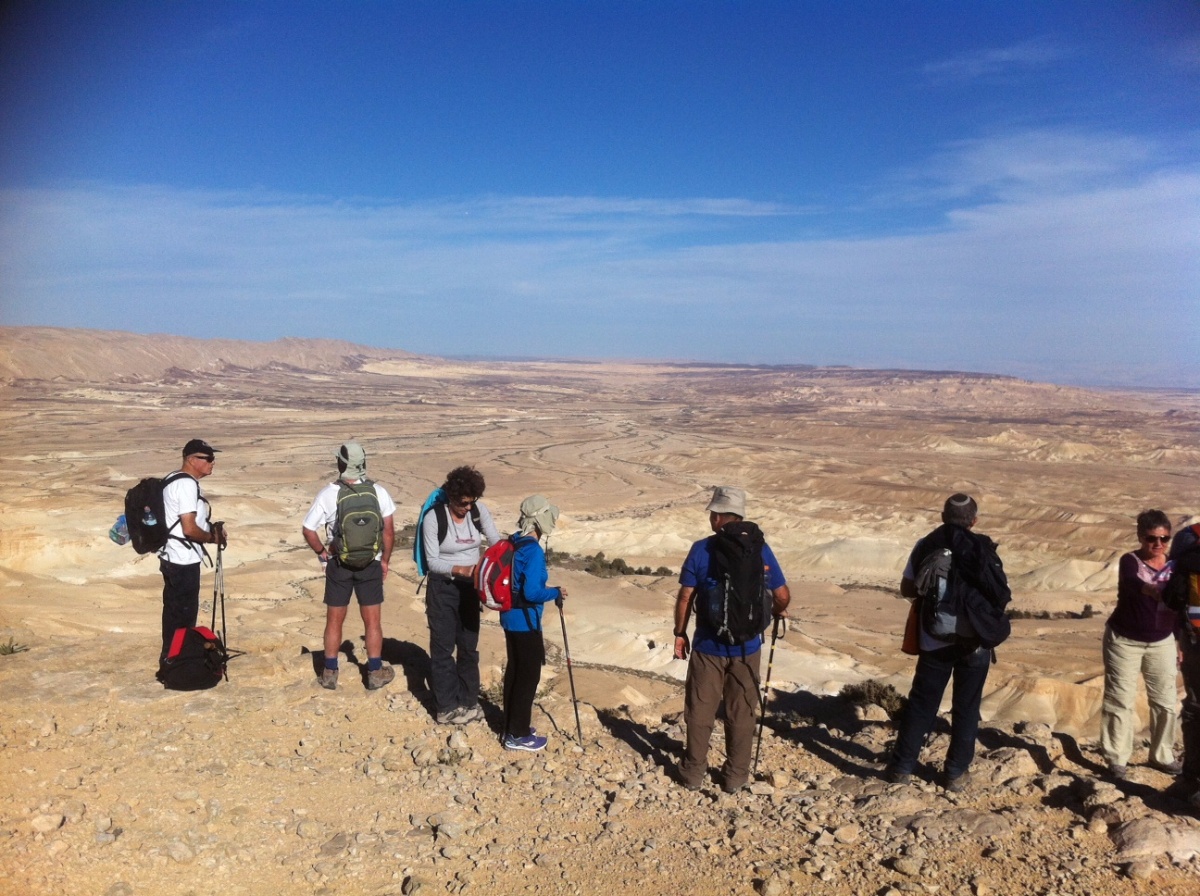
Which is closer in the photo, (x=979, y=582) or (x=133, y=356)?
(x=979, y=582)

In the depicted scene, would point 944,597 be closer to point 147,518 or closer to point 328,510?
point 328,510

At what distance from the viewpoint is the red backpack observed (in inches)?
203

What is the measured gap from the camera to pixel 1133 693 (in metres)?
5.02

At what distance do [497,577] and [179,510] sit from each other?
96.2 inches

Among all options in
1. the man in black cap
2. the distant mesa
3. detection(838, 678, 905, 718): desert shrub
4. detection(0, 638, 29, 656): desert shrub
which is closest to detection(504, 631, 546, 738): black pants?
the man in black cap

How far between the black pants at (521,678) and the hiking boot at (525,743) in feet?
0.10

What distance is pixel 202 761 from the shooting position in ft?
16.6

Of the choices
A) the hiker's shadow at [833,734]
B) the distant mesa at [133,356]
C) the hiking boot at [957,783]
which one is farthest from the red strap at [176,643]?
the distant mesa at [133,356]

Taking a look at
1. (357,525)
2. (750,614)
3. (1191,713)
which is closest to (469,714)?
(357,525)

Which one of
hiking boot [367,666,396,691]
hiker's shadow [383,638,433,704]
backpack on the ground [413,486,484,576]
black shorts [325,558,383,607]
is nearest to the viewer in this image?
backpack on the ground [413,486,484,576]

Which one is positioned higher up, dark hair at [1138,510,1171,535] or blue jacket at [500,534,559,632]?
dark hair at [1138,510,1171,535]

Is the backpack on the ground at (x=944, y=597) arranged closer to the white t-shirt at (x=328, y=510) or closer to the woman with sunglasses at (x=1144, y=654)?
the woman with sunglasses at (x=1144, y=654)

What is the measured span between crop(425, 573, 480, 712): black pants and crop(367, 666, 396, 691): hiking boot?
764 millimetres

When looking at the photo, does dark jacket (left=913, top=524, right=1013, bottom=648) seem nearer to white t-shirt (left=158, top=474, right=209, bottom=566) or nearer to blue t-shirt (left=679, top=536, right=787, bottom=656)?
blue t-shirt (left=679, top=536, right=787, bottom=656)
